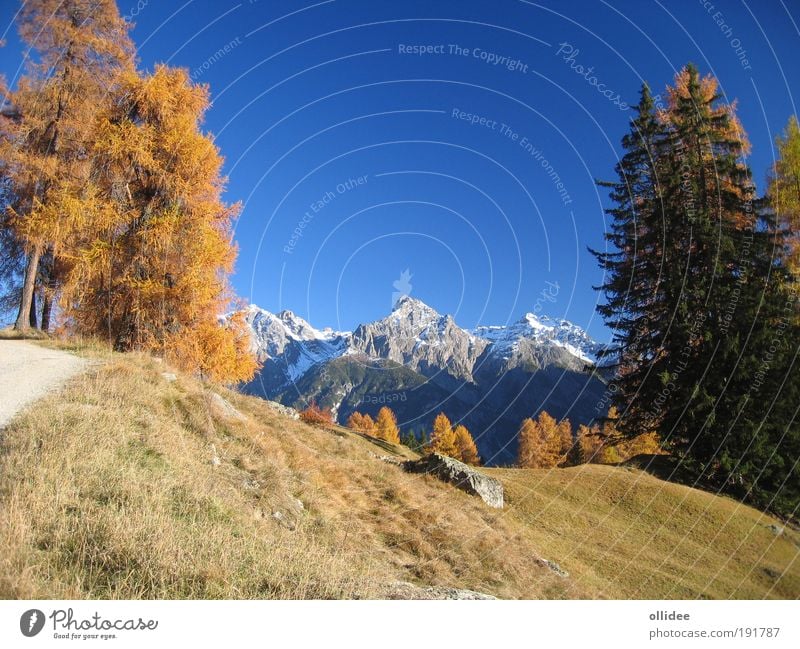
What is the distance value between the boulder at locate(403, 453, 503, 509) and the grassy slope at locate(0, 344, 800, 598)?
2.30 ft

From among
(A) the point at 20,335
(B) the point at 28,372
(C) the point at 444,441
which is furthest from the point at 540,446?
(B) the point at 28,372

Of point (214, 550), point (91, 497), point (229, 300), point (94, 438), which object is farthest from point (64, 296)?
point (214, 550)

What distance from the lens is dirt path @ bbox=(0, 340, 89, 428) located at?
764 cm

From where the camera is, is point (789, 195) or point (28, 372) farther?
point (789, 195)

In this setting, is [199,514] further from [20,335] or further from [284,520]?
[20,335]

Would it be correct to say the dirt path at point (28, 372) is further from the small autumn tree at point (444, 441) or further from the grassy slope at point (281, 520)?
the small autumn tree at point (444, 441)

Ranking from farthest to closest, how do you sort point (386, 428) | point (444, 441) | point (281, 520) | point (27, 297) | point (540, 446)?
point (386, 428) < point (444, 441) < point (540, 446) < point (27, 297) < point (281, 520)

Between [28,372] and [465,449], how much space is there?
5404 centimetres

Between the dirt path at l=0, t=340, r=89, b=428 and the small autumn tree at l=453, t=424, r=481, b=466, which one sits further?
the small autumn tree at l=453, t=424, r=481, b=466

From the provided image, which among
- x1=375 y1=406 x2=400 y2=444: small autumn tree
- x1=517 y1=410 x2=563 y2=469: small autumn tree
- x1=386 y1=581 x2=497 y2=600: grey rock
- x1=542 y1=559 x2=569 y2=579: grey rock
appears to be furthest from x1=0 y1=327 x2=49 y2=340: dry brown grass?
x1=375 y1=406 x2=400 y2=444: small autumn tree

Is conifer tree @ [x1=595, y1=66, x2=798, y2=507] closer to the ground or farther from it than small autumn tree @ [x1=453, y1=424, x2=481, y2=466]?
farther from it

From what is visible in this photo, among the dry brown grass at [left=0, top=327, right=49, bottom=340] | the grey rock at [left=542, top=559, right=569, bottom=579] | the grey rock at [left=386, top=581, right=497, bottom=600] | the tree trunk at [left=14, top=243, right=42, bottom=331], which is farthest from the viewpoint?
the tree trunk at [left=14, top=243, right=42, bottom=331]

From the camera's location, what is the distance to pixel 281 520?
7227 millimetres

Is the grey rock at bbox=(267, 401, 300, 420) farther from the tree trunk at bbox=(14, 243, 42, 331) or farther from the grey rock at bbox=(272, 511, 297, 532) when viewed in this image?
the grey rock at bbox=(272, 511, 297, 532)
